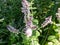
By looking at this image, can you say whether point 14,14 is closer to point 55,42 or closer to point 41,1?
point 41,1

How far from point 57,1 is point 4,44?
3.46ft

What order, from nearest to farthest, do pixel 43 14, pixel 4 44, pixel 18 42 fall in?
pixel 18 42 → pixel 4 44 → pixel 43 14

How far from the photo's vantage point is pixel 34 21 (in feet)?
8.78

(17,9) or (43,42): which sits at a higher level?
(17,9)

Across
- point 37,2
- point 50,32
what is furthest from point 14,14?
point 50,32

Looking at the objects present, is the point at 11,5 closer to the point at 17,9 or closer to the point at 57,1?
the point at 17,9

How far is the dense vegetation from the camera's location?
2.69 m

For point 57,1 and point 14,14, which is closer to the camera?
point 14,14

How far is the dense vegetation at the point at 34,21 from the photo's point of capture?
8.82 ft

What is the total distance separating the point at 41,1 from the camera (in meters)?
3.01

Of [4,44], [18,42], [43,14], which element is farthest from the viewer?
[43,14]

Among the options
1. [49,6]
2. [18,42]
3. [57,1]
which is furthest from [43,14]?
[18,42]

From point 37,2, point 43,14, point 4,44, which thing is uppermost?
point 37,2

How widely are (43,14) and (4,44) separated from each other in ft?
2.31
